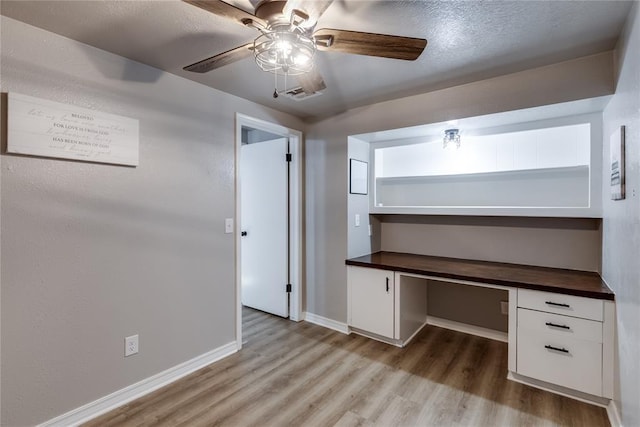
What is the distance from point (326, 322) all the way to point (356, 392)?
1.17m

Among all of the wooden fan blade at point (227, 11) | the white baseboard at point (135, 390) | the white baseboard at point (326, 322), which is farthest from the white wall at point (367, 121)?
the wooden fan blade at point (227, 11)

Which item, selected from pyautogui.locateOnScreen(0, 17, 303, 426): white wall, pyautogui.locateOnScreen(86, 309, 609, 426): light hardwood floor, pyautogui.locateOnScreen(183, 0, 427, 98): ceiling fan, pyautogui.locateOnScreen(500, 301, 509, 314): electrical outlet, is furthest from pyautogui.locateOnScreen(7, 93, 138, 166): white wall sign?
pyautogui.locateOnScreen(500, 301, 509, 314): electrical outlet

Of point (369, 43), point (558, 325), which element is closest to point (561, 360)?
point (558, 325)

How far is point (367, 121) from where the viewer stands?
299 cm

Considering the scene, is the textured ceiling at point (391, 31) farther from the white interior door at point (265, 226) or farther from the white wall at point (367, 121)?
the white interior door at point (265, 226)

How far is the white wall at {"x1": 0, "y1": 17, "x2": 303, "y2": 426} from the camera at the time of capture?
1.67 meters

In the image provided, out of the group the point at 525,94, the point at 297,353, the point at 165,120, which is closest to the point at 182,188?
the point at 165,120

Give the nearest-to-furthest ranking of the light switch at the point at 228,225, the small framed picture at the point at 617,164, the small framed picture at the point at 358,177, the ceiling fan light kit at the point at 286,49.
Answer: the ceiling fan light kit at the point at 286,49 < the small framed picture at the point at 617,164 < the light switch at the point at 228,225 < the small framed picture at the point at 358,177

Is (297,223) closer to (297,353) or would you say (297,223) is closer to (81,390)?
(297,353)

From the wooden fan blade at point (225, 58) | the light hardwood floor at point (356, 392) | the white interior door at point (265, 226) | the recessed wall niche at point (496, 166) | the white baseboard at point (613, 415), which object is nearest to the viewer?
the wooden fan blade at point (225, 58)

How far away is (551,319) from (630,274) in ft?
2.39

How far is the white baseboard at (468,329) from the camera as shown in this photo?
115 inches

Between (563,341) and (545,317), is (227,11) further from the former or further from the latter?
(563,341)

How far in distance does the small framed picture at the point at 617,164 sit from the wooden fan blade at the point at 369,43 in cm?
123
